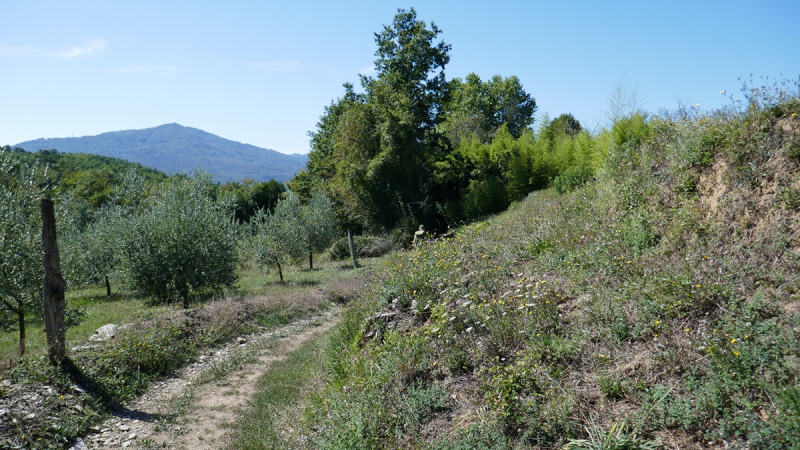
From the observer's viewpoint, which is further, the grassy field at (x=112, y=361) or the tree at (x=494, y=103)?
the tree at (x=494, y=103)

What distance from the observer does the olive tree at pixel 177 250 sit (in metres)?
14.0

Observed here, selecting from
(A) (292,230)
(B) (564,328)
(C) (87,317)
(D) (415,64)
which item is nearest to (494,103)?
(D) (415,64)

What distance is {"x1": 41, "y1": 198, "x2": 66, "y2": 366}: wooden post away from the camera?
7.14 meters

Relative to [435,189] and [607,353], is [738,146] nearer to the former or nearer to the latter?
[607,353]

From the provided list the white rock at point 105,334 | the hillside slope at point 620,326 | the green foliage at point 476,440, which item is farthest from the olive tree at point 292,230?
the green foliage at point 476,440

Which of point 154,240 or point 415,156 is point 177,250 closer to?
point 154,240

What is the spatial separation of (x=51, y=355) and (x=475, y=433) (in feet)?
23.1

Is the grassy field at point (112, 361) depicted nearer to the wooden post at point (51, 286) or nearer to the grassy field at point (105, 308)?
the grassy field at point (105, 308)

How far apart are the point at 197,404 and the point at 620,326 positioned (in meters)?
6.63

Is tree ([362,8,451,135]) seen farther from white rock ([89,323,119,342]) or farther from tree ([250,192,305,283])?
white rock ([89,323,119,342])

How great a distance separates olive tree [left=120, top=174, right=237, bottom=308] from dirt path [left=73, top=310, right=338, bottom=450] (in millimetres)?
4483

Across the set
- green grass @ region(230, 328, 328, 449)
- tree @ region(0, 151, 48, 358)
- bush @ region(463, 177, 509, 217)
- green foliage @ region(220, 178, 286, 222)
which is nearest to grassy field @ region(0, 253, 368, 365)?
tree @ region(0, 151, 48, 358)

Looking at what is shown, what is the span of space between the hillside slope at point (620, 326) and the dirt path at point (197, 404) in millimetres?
1860

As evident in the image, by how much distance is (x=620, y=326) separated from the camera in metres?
4.33
